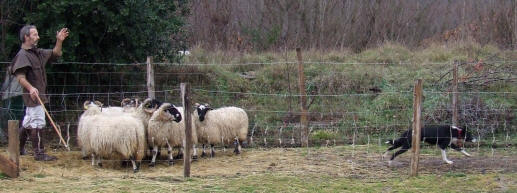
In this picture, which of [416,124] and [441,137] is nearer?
[416,124]

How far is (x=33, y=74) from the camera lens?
30.7 feet

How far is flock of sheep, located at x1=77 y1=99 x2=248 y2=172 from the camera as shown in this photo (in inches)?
359

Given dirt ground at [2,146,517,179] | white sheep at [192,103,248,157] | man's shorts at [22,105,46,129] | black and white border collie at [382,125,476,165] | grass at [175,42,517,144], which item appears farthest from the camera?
grass at [175,42,517,144]

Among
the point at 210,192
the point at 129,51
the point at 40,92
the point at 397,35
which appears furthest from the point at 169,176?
the point at 397,35

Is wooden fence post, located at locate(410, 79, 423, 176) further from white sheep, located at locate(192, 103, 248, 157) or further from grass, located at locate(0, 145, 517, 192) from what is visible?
white sheep, located at locate(192, 103, 248, 157)

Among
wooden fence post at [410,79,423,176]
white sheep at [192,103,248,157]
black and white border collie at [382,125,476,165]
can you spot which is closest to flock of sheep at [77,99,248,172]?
white sheep at [192,103,248,157]

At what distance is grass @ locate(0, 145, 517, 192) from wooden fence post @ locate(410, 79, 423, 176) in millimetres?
195

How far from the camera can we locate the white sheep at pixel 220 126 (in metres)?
10.6

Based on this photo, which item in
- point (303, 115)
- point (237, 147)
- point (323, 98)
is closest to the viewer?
point (237, 147)

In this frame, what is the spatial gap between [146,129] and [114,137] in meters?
0.99

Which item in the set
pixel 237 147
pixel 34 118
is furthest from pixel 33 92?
pixel 237 147

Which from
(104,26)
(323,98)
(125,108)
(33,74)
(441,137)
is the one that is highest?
(104,26)

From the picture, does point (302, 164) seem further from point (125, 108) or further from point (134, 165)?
point (125, 108)

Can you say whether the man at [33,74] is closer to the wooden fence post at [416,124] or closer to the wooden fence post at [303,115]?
the wooden fence post at [303,115]
